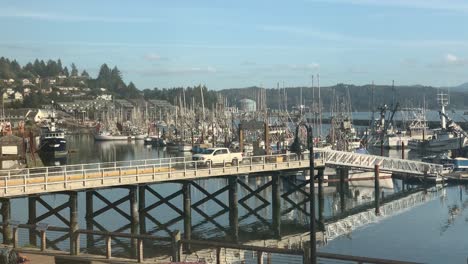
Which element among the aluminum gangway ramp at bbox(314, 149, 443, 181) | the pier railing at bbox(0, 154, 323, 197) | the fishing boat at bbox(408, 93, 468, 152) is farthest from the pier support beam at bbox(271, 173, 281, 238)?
the fishing boat at bbox(408, 93, 468, 152)

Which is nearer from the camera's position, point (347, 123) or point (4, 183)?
point (4, 183)

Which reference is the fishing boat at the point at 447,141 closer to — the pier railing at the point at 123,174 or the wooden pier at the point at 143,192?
the wooden pier at the point at 143,192

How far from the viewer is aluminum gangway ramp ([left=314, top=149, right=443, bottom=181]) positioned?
225 feet

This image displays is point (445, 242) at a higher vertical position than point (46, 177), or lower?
lower

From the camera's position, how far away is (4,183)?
1618 inches

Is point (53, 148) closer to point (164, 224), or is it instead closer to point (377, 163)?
point (377, 163)

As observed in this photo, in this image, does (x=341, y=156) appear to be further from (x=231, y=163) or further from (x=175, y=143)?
(x=175, y=143)

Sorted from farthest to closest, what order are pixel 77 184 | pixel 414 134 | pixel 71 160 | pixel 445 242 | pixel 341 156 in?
1. pixel 414 134
2. pixel 71 160
3. pixel 341 156
4. pixel 445 242
5. pixel 77 184

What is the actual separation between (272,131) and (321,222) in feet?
290

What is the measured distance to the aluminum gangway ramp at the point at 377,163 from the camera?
68.5m

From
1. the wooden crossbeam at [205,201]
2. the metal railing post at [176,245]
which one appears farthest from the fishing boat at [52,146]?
the metal railing post at [176,245]

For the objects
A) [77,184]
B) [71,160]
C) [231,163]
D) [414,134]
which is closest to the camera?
[77,184]

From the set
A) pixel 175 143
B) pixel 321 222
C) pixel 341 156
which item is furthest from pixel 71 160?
pixel 321 222

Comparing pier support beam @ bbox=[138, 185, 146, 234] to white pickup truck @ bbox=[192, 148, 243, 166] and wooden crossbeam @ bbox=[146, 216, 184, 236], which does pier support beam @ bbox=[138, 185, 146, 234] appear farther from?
white pickup truck @ bbox=[192, 148, 243, 166]
